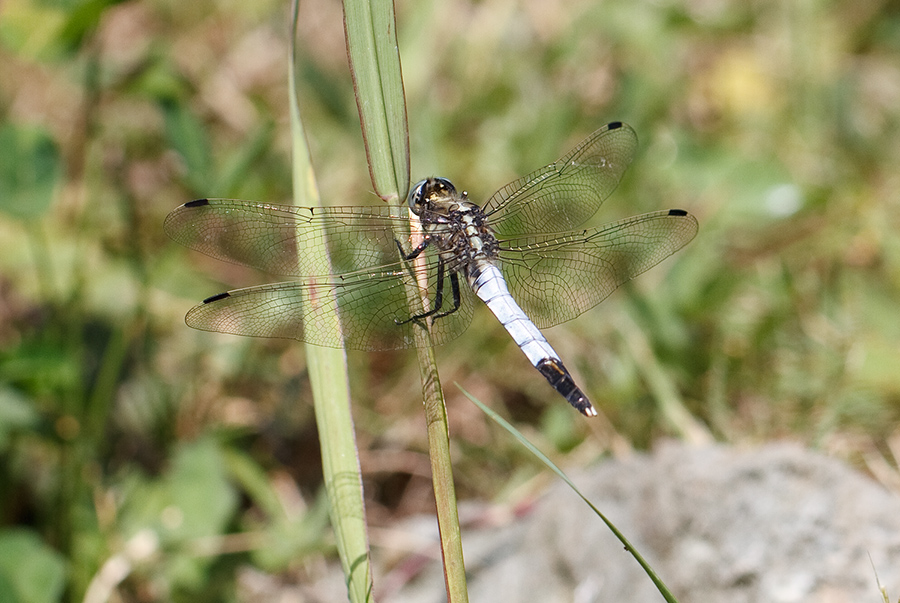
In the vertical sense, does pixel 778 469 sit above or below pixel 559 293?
below

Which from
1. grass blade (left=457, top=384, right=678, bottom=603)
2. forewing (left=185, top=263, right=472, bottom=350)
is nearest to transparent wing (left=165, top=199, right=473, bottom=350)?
forewing (left=185, top=263, right=472, bottom=350)

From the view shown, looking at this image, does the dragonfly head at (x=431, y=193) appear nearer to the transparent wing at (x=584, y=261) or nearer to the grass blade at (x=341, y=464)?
the transparent wing at (x=584, y=261)

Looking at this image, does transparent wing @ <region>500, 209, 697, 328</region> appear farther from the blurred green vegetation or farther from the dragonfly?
the blurred green vegetation

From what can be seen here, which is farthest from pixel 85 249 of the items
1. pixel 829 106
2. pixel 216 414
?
pixel 829 106

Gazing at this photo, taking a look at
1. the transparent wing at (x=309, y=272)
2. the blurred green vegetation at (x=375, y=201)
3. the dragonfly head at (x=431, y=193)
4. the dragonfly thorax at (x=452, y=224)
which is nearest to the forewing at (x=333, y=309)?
the transparent wing at (x=309, y=272)

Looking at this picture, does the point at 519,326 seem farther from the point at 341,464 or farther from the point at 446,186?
the point at 341,464

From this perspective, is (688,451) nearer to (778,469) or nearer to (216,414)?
(778,469)

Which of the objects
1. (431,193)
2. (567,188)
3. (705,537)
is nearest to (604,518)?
(705,537)
